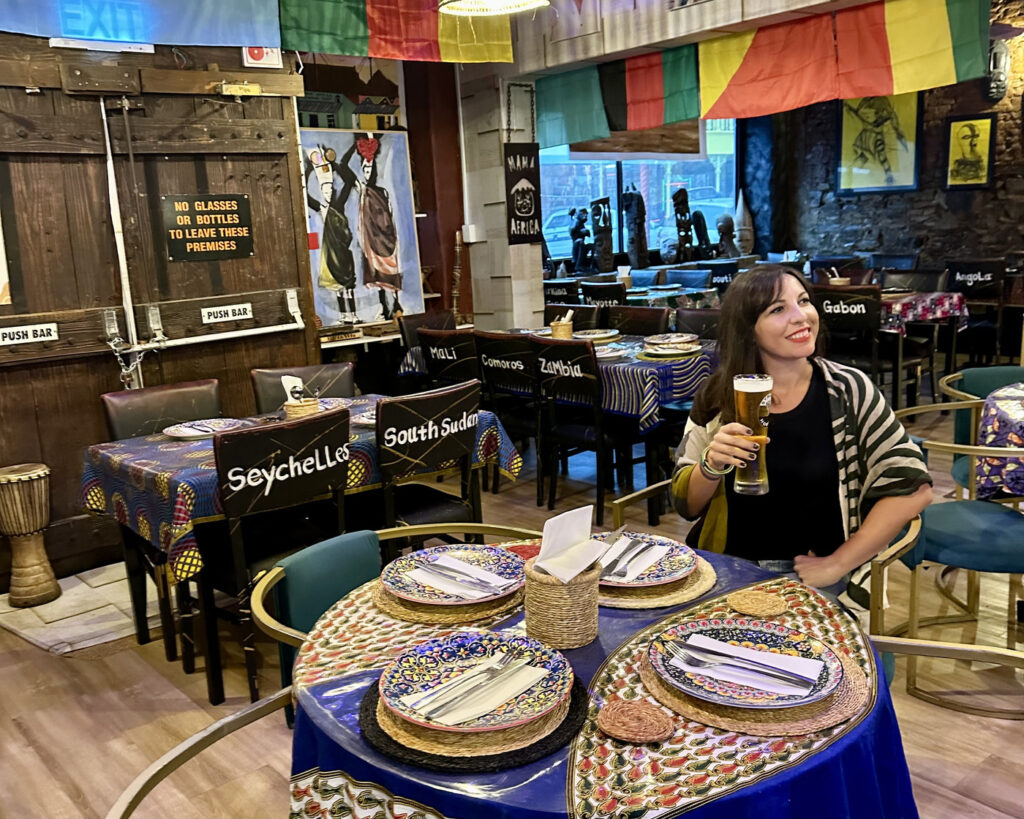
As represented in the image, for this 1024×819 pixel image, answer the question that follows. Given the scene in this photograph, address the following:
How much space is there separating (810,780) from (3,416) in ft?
14.2

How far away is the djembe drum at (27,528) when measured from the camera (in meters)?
4.14

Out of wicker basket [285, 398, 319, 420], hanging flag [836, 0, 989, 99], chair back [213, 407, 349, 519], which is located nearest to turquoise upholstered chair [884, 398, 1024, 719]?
chair back [213, 407, 349, 519]

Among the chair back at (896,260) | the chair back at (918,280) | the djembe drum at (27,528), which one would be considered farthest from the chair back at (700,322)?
the chair back at (896,260)

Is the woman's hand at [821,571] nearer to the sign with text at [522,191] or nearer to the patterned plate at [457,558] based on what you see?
the patterned plate at [457,558]

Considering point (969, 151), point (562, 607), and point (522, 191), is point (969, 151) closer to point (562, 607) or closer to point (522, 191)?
point (522, 191)

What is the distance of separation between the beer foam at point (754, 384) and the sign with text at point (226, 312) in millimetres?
3782

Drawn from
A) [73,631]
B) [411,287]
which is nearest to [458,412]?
[73,631]

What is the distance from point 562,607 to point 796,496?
927 mm

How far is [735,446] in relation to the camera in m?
1.97

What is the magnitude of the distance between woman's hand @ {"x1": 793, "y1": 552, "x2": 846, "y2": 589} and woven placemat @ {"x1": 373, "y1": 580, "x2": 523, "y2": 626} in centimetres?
75

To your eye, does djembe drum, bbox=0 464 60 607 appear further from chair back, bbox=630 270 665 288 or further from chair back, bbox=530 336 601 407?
chair back, bbox=630 270 665 288

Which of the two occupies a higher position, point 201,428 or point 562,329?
point 562,329

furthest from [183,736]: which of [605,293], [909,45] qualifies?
[605,293]

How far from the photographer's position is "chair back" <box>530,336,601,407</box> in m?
4.77
